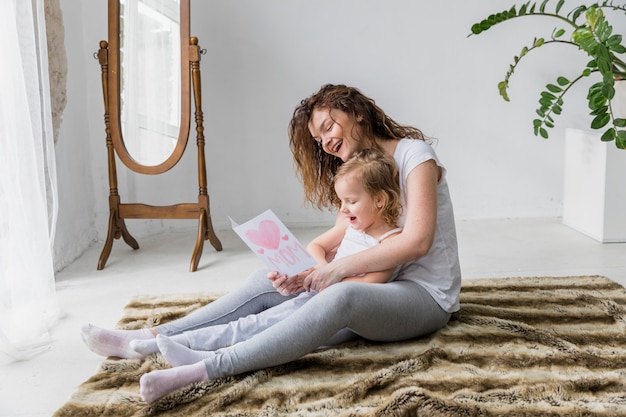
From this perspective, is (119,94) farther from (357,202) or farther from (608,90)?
(608,90)

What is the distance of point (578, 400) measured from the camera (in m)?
1.64

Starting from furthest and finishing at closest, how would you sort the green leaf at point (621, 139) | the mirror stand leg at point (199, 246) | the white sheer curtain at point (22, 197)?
the mirror stand leg at point (199, 246)
the green leaf at point (621, 139)
the white sheer curtain at point (22, 197)

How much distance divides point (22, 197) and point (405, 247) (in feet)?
3.98

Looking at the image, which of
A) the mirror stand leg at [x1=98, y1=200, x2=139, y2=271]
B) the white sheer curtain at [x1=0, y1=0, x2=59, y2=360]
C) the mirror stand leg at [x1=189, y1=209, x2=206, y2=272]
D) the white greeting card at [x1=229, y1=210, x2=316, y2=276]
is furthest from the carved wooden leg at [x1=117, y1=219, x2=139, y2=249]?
the white greeting card at [x1=229, y1=210, x2=316, y2=276]

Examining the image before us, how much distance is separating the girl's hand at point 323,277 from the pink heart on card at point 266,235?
127mm

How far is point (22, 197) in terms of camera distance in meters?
2.32

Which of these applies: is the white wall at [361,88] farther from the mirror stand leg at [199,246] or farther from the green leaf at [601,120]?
the green leaf at [601,120]

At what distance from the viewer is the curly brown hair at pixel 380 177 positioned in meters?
1.93

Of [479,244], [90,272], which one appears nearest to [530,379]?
[479,244]

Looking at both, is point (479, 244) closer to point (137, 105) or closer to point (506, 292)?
point (506, 292)

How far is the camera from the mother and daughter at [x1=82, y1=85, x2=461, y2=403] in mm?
1765

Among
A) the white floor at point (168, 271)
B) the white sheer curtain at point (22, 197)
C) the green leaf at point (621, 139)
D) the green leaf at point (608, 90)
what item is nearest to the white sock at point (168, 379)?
the white floor at point (168, 271)

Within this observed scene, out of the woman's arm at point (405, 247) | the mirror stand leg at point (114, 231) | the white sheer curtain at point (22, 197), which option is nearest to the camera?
the woman's arm at point (405, 247)

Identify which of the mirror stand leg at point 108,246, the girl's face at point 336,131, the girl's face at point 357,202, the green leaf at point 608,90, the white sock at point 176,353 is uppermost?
the green leaf at point 608,90
